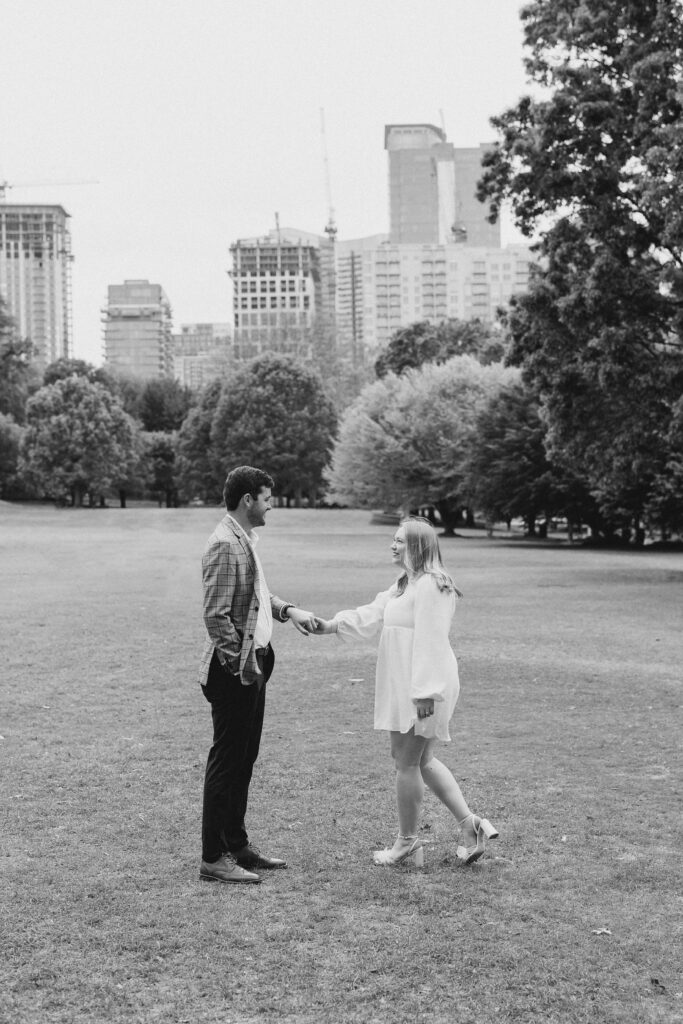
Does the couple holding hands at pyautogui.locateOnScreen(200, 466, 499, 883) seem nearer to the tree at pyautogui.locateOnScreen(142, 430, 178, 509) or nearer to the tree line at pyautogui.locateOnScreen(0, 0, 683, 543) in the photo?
the tree line at pyautogui.locateOnScreen(0, 0, 683, 543)

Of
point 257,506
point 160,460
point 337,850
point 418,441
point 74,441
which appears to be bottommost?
point 337,850

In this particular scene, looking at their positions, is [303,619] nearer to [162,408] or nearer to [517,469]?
[517,469]

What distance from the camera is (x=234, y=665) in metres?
6.00

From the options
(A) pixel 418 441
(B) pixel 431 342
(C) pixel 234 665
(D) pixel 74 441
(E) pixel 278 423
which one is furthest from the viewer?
(B) pixel 431 342

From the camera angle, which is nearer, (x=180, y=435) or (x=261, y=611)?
(x=261, y=611)

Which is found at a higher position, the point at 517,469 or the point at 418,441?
the point at 418,441

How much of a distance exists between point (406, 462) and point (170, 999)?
176ft

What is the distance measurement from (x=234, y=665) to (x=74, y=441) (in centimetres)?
7828

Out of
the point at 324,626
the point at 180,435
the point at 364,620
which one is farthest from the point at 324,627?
the point at 180,435

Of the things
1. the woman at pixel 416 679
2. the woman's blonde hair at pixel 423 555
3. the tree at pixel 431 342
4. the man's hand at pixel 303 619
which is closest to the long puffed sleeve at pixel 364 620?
the woman at pixel 416 679

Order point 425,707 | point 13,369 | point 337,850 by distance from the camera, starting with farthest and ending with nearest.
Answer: point 13,369
point 337,850
point 425,707

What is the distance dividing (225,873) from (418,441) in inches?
2069

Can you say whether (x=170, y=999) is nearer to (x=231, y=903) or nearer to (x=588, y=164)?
(x=231, y=903)

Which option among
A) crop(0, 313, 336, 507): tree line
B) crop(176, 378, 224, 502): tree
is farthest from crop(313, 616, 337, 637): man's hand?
crop(176, 378, 224, 502): tree
